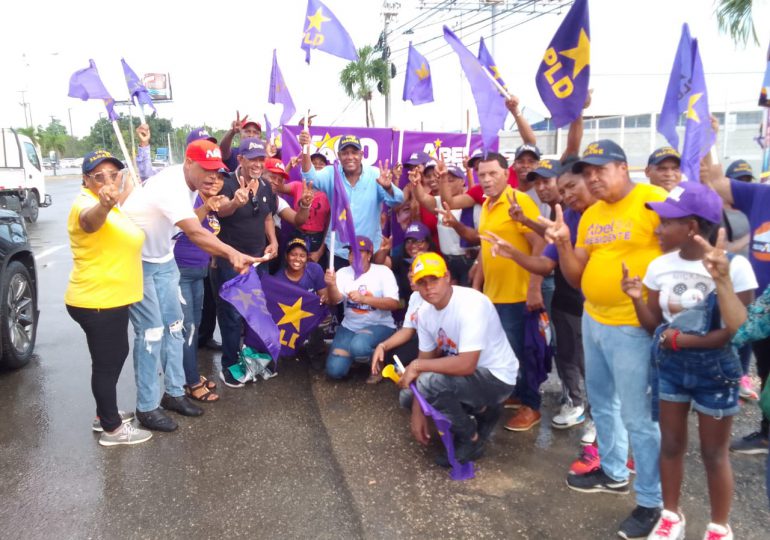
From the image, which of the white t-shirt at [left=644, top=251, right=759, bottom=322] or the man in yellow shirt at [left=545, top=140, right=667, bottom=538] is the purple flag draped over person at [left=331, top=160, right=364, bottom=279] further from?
the white t-shirt at [left=644, top=251, right=759, bottom=322]

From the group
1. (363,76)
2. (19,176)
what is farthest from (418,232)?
(363,76)

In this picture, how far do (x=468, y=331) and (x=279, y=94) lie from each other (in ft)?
13.8

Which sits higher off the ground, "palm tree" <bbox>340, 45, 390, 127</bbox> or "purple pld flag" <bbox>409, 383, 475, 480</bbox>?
"palm tree" <bbox>340, 45, 390, 127</bbox>

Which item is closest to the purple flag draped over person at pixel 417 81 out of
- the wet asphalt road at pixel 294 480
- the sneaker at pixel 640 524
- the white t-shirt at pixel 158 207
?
the white t-shirt at pixel 158 207

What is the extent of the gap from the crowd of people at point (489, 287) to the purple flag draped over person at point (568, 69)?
0.52 feet

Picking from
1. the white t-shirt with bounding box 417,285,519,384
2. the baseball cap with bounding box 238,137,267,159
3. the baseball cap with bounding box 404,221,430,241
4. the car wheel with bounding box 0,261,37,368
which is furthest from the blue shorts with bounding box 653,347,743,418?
the car wheel with bounding box 0,261,37,368

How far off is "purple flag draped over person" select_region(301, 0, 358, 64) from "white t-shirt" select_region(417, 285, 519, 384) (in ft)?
11.1

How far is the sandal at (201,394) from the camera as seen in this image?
4.36 metres

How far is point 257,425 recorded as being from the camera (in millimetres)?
3969

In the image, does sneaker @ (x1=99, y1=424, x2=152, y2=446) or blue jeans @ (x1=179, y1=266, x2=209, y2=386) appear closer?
sneaker @ (x1=99, y1=424, x2=152, y2=446)

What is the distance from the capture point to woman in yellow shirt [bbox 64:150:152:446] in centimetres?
336

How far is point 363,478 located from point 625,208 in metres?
2.00

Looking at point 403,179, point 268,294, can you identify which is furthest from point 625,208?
point 403,179

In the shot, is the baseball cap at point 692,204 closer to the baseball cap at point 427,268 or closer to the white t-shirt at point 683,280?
the white t-shirt at point 683,280
